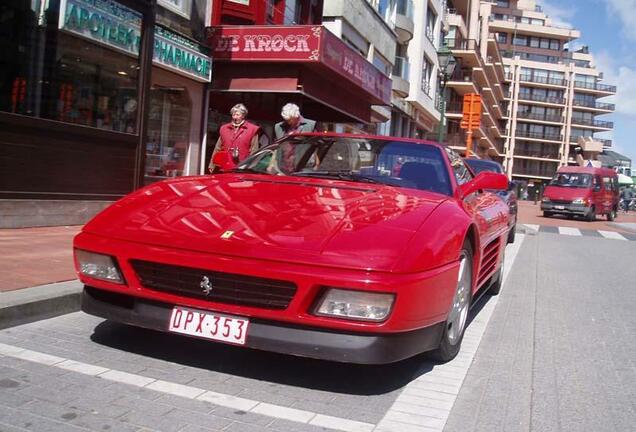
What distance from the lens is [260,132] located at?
7.28m

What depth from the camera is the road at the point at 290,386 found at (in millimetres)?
2803

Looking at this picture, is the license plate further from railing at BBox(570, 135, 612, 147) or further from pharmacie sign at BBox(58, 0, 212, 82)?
railing at BBox(570, 135, 612, 147)

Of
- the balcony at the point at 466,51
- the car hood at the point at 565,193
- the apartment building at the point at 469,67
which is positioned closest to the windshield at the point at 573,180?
the car hood at the point at 565,193

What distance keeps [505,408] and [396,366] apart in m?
0.76

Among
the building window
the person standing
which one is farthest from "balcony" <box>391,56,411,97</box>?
the person standing

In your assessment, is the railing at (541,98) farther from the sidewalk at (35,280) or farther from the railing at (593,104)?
the sidewalk at (35,280)

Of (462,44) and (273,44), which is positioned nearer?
(273,44)

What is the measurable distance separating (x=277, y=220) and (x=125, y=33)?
23.2ft

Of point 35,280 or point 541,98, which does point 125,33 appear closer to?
point 35,280

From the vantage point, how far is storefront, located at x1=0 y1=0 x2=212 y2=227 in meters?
7.48

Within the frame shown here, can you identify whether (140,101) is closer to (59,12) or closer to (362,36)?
(59,12)

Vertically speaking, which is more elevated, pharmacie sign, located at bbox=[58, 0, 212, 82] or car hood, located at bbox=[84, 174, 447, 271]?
pharmacie sign, located at bbox=[58, 0, 212, 82]

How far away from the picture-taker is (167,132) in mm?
11586

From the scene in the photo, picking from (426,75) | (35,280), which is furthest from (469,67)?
(35,280)
